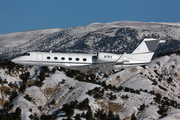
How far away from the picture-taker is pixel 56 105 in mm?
67375

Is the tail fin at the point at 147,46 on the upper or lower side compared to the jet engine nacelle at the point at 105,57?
upper

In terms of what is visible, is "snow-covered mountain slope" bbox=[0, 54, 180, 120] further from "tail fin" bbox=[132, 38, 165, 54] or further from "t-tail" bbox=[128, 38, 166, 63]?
"tail fin" bbox=[132, 38, 165, 54]

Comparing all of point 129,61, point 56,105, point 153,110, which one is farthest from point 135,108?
point 129,61

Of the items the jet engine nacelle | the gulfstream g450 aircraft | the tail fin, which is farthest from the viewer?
the tail fin

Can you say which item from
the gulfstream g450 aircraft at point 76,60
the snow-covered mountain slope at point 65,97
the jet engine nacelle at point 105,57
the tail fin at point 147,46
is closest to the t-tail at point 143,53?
the tail fin at point 147,46

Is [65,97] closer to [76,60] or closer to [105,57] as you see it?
[76,60]

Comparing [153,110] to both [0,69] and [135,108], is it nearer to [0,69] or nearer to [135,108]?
[135,108]

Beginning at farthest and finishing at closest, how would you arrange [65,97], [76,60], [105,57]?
[65,97]
[105,57]
[76,60]

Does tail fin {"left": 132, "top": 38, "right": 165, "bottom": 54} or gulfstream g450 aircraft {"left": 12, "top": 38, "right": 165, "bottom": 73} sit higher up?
tail fin {"left": 132, "top": 38, "right": 165, "bottom": 54}

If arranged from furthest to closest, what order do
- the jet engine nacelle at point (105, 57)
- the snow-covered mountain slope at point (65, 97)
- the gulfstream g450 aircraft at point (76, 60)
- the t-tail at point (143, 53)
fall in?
1. the snow-covered mountain slope at point (65, 97)
2. the t-tail at point (143, 53)
3. the jet engine nacelle at point (105, 57)
4. the gulfstream g450 aircraft at point (76, 60)

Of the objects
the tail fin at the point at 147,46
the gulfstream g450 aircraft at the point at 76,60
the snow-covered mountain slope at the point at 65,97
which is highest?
the tail fin at the point at 147,46

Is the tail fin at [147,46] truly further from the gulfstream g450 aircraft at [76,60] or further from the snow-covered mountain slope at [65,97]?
the snow-covered mountain slope at [65,97]

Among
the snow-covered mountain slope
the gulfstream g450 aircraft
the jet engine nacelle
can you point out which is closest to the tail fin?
the gulfstream g450 aircraft

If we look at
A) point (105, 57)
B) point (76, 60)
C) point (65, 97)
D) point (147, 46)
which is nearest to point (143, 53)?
point (147, 46)
